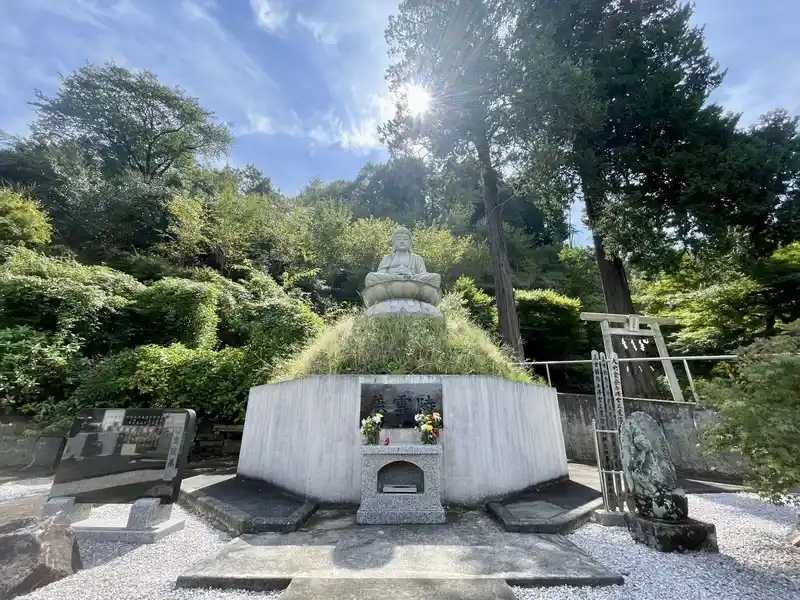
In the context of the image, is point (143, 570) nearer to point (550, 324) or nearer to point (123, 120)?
point (550, 324)

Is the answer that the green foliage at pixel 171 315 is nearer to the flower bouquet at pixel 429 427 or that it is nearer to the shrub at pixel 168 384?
the shrub at pixel 168 384

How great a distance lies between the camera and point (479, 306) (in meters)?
13.3

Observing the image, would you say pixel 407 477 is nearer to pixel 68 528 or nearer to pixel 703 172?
pixel 68 528

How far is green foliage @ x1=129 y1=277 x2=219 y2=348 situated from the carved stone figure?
983cm

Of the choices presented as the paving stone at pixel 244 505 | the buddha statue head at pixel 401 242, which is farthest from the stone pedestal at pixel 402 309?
the paving stone at pixel 244 505

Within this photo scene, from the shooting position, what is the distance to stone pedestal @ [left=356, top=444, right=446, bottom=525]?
387 centimetres

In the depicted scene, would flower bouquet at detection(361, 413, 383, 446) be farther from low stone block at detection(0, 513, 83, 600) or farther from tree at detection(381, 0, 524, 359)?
tree at detection(381, 0, 524, 359)

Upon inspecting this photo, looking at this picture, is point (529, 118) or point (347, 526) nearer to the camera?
point (347, 526)

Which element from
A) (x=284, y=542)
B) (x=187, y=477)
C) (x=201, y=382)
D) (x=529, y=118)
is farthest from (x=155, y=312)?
(x=529, y=118)

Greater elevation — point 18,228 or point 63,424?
point 18,228

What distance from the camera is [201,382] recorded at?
804 centimetres

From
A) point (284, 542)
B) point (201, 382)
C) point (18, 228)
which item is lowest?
A: point (284, 542)

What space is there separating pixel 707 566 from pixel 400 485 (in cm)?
275

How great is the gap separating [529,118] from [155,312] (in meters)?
11.2
